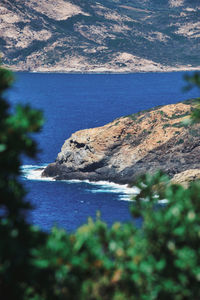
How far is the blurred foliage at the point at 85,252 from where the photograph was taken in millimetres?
18391

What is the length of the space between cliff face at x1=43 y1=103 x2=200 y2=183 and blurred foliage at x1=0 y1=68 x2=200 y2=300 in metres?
80.8

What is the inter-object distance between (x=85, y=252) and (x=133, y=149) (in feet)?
287

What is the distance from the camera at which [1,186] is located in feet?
62.3

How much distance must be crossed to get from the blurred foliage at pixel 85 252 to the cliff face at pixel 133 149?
80824mm

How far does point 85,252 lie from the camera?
19875 mm

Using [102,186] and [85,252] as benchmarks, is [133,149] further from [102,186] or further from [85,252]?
[85,252]

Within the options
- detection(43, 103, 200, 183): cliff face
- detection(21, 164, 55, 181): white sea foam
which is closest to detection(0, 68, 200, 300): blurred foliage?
detection(43, 103, 200, 183): cliff face

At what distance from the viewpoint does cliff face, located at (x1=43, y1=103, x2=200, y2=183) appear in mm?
103875

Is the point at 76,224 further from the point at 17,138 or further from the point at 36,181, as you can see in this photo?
the point at 17,138

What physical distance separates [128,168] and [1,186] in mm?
86054

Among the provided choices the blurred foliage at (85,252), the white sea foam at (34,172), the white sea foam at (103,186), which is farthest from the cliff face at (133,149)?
the blurred foliage at (85,252)

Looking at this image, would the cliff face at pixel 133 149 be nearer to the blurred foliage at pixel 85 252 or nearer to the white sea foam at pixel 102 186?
the white sea foam at pixel 102 186

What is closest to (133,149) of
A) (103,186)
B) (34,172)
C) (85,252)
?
(103,186)

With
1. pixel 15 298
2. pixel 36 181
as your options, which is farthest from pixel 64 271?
pixel 36 181
